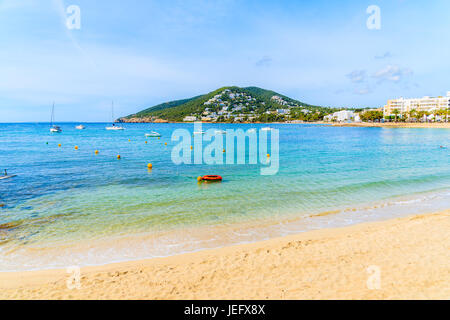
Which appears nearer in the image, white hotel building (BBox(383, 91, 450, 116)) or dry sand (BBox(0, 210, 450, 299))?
dry sand (BBox(0, 210, 450, 299))

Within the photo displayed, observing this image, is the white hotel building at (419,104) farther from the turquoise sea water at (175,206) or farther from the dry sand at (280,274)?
the dry sand at (280,274)

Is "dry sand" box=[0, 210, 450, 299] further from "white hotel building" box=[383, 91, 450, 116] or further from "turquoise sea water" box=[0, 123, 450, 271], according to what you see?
"white hotel building" box=[383, 91, 450, 116]

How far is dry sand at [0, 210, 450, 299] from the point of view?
6.33 metres

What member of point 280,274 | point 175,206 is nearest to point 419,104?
point 175,206

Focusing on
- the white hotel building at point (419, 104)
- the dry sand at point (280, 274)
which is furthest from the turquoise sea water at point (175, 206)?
the white hotel building at point (419, 104)

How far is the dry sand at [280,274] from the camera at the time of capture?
633cm

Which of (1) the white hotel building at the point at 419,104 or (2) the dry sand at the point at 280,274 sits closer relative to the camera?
(2) the dry sand at the point at 280,274

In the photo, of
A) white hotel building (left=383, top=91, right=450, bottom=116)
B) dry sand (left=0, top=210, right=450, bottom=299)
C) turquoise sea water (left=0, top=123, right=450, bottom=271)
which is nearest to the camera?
dry sand (left=0, top=210, right=450, bottom=299)

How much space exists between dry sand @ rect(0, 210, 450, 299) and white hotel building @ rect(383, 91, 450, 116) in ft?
559

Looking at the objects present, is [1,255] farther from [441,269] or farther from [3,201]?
[441,269]

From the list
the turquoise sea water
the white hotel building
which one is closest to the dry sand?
the turquoise sea water

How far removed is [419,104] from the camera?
15838 cm

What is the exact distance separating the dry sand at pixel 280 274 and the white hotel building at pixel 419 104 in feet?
559

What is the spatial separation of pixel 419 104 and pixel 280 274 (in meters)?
191
